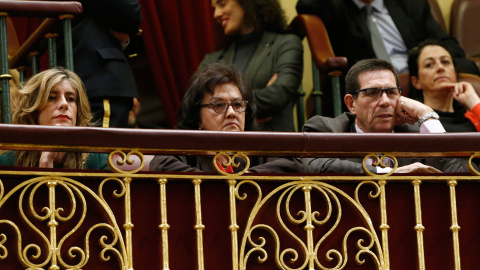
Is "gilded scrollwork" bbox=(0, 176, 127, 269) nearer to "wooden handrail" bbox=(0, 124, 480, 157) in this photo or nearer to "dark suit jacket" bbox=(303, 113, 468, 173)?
"wooden handrail" bbox=(0, 124, 480, 157)

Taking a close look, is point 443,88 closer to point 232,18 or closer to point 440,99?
point 440,99

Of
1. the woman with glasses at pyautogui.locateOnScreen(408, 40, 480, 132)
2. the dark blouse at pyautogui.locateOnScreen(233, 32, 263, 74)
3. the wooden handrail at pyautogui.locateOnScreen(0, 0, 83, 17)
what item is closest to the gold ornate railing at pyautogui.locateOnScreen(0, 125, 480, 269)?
the wooden handrail at pyautogui.locateOnScreen(0, 0, 83, 17)

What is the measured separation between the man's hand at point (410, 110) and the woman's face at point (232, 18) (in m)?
1.22

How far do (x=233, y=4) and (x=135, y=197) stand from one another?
1.97m

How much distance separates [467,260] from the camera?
2.96 meters

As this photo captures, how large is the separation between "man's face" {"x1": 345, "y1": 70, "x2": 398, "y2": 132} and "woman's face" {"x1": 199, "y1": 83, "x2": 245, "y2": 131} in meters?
0.42

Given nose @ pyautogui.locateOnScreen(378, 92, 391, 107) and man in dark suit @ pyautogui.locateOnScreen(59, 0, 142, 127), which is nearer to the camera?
nose @ pyautogui.locateOnScreen(378, 92, 391, 107)

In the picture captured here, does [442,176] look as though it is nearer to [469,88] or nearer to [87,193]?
[87,193]

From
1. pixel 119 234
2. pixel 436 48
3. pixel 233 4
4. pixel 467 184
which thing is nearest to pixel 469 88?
pixel 436 48

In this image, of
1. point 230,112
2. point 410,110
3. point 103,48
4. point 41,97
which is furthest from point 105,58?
point 410,110

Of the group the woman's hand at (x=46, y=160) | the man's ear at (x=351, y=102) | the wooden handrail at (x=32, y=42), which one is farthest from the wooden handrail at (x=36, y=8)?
the man's ear at (x=351, y=102)

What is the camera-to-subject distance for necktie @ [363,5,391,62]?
4742 mm

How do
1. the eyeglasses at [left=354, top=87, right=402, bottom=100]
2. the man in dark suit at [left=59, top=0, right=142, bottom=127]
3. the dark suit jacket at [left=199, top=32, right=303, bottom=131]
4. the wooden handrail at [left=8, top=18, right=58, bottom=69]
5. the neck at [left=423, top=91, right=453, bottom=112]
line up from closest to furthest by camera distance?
A: the eyeglasses at [left=354, top=87, right=402, bottom=100], the wooden handrail at [left=8, top=18, right=58, bottom=69], the man in dark suit at [left=59, top=0, right=142, bottom=127], the dark suit jacket at [left=199, top=32, right=303, bottom=131], the neck at [left=423, top=91, right=453, bottom=112]

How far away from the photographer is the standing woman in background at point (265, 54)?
4301 mm
